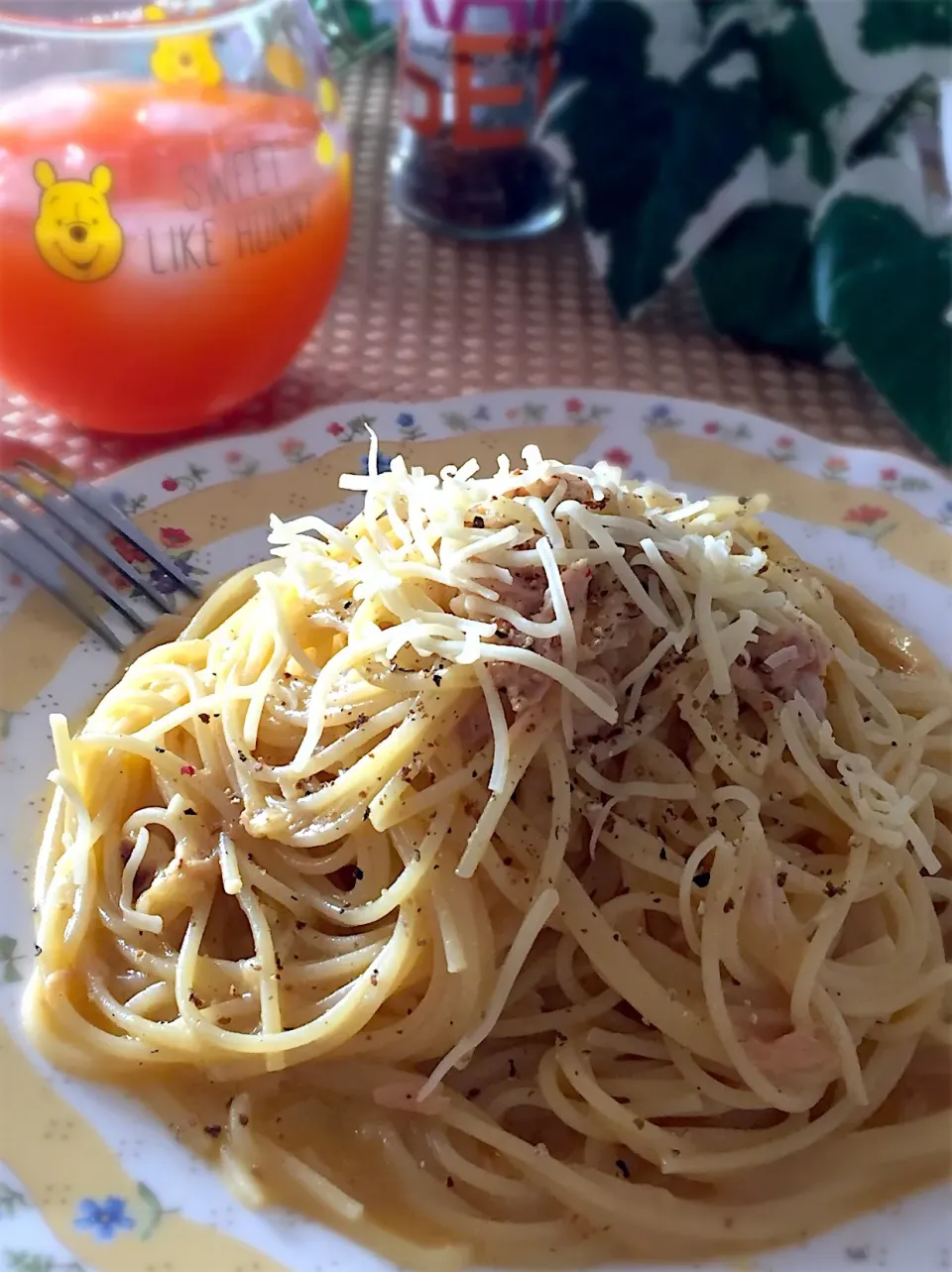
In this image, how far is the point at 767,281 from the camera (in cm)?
190

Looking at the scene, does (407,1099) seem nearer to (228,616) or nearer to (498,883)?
(498,883)

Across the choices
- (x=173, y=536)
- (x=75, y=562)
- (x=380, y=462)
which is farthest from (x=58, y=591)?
(x=380, y=462)

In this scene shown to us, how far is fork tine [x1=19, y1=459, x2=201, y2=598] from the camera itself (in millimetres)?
1375

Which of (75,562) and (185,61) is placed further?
(185,61)

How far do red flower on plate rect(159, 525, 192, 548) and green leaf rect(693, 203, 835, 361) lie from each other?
3.26 feet

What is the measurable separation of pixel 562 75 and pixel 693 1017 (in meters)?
1.58

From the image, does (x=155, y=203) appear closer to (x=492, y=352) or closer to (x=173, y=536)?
(x=173, y=536)

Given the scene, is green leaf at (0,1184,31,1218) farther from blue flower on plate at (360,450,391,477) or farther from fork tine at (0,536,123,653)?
blue flower on plate at (360,450,391,477)

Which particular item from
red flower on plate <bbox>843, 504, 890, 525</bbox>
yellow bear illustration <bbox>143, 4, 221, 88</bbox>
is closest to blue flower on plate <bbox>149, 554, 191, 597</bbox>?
yellow bear illustration <bbox>143, 4, 221, 88</bbox>

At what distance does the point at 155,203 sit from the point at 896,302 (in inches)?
41.4

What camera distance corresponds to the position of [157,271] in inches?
57.1

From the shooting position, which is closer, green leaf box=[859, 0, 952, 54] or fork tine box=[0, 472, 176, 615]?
fork tine box=[0, 472, 176, 615]

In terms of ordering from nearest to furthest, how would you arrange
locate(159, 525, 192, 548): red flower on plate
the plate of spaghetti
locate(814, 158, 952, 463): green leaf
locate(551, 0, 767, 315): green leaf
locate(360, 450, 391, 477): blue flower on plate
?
the plate of spaghetti, locate(159, 525, 192, 548): red flower on plate, locate(360, 450, 391, 477): blue flower on plate, locate(814, 158, 952, 463): green leaf, locate(551, 0, 767, 315): green leaf

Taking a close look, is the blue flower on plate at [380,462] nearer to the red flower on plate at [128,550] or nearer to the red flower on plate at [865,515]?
the red flower on plate at [128,550]
